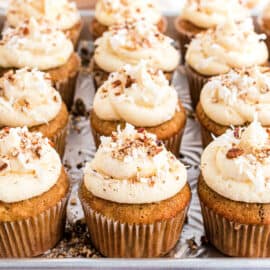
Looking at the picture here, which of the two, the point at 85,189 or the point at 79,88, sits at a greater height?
the point at 85,189

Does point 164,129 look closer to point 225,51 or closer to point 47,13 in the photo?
point 225,51

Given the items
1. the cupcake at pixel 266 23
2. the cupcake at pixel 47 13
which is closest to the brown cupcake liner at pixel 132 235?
the cupcake at pixel 47 13

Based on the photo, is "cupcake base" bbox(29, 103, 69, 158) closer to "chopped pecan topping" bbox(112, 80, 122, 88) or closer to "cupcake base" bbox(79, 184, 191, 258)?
"chopped pecan topping" bbox(112, 80, 122, 88)

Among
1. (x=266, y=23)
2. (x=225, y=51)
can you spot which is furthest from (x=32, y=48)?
(x=266, y=23)

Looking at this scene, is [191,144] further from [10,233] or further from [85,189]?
[10,233]

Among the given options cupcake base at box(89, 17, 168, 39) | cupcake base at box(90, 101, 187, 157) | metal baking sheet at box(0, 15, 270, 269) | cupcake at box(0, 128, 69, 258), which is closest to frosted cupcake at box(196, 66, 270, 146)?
cupcake base at box(90, 101, 187, 157)

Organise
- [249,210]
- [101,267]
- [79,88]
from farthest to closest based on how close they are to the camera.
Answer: [79,88]
[249,210]
[101,267]

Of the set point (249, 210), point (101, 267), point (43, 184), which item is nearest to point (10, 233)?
point (43, 184)
